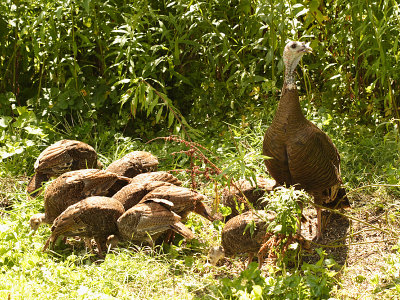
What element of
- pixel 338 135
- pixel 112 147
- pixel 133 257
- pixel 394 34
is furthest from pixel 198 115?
pixel 133 257

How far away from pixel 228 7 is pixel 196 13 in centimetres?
53

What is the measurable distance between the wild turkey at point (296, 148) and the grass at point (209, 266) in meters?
0.22

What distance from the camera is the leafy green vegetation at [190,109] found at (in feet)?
14.7

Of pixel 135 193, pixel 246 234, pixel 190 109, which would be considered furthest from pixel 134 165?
pixel 190 109

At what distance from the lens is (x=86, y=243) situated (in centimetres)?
502

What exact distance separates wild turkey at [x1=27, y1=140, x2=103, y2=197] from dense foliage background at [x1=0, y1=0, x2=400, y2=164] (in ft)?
2.17

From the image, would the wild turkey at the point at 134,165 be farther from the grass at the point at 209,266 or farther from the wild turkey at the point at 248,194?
the wild turkey at the point at 248,194

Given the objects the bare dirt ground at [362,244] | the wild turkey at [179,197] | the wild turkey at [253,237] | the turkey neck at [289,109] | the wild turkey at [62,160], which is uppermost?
the turkey neck at [289,109]

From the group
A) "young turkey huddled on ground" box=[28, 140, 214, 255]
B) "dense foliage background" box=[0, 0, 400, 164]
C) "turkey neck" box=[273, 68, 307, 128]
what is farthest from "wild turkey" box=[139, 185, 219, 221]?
"dense foliage background" box=[0, 0, 400, 164]

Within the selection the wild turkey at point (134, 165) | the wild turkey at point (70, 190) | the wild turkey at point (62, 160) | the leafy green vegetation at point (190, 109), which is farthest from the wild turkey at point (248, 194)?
the wild turkey at point (62, 160)

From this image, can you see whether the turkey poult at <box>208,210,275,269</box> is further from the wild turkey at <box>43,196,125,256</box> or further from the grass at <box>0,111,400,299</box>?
the wild turkey at <box>43,196,125,256</box>

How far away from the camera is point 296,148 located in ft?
15.3

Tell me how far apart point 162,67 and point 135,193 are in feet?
7.86

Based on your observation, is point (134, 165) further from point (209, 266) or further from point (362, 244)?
point (362, 244)
